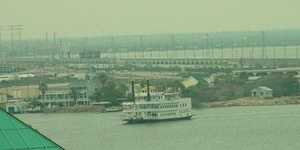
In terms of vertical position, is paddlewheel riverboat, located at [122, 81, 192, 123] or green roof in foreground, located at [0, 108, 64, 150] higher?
green roof in foreground, located at [0, 108, 64, 150]

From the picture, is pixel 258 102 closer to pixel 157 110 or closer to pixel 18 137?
pixel 157 110

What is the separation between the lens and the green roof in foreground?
12.3 ft

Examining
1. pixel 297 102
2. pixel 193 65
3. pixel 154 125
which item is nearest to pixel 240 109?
pixel 297 102

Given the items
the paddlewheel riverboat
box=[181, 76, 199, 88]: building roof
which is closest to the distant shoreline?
box=[181, 76, 199, 88]: building roof

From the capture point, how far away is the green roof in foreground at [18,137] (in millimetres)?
3762

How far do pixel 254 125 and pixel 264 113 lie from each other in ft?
11.3

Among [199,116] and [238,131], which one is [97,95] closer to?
[199,116]

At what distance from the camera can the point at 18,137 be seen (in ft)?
12.4

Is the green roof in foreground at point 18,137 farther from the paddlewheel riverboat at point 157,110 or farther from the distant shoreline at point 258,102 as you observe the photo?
the distant shoreline at point 258,102

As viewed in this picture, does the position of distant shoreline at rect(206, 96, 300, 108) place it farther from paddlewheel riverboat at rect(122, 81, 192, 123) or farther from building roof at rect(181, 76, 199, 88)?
paddlewheel riverboat at rect(122, 81, 192, 123)

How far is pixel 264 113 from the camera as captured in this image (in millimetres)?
19797

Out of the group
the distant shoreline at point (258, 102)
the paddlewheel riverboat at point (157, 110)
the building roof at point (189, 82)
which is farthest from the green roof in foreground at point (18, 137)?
the building roof at point (189, 82)

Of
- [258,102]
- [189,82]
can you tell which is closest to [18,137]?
[258,102]

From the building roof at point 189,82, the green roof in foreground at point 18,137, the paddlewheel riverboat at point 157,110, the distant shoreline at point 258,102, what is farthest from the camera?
the building roof at point 189,82
